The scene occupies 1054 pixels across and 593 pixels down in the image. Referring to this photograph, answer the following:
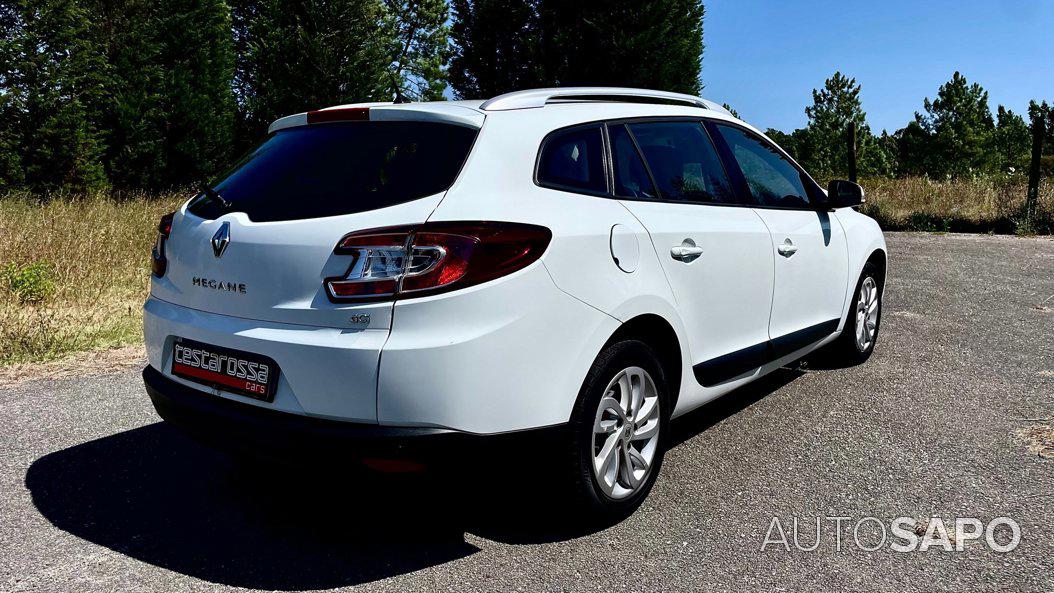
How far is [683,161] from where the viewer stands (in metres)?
3.99

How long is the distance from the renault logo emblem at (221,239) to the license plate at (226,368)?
1.17 ft

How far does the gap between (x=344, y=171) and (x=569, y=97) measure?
111 centimetres

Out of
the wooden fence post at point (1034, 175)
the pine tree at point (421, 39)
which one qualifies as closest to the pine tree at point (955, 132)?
the pine tree at point (421, 39)

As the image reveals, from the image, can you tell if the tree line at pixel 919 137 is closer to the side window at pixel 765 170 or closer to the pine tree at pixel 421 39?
the pine tree at pixel 421 39

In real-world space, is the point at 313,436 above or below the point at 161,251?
below

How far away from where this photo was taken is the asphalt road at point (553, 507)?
9.63 ft

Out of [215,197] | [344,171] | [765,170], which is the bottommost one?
[215,197]

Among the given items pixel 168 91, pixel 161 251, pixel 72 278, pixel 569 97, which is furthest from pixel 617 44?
pixel 161 251

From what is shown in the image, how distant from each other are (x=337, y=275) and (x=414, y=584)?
1.13 meters

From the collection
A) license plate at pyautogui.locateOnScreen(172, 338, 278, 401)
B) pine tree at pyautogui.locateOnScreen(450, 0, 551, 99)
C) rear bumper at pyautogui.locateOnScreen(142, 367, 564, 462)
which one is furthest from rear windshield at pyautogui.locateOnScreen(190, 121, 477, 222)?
pine tree at pyautogui.locateOnScreen(450, 0, 551, 99)

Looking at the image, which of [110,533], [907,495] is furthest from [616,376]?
[110,533]

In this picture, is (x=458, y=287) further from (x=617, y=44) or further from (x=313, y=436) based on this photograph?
(x=617, y=44)

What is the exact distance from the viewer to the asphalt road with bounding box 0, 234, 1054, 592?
2936 millimetres

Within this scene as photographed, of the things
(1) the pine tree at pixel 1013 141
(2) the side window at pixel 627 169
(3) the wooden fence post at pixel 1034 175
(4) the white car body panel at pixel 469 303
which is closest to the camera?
(4) the white car body panel at pixel 469 303
